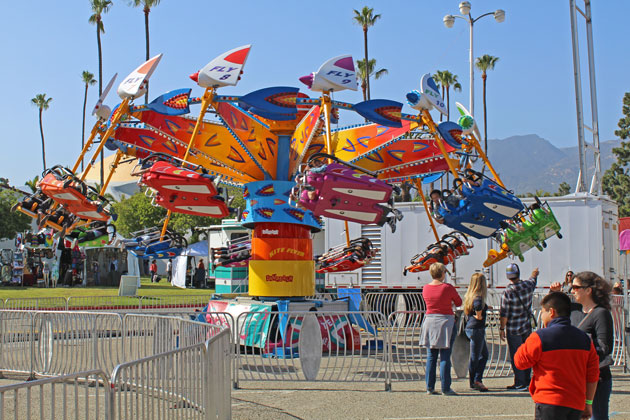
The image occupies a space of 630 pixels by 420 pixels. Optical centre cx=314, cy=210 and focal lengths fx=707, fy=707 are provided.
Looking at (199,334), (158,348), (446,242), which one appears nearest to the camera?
(199,334)

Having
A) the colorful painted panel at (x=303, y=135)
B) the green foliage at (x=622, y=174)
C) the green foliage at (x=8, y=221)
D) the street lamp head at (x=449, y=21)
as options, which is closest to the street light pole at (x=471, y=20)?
the street lamp head at (x=449, y=21)

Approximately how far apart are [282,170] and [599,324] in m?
9.11

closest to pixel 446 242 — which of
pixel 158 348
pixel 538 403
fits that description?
pixel 158 348

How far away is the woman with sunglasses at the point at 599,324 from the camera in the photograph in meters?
5.90

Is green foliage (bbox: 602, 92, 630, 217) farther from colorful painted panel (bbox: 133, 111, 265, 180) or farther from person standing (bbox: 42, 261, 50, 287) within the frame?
colorful painted panel (bbox: 133, 111, 265, 180)

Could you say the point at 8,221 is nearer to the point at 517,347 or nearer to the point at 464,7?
the point at 464,7

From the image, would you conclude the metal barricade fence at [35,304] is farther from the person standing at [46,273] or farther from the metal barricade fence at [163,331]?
the person standing at [46,273]

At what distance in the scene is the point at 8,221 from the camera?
46188 mm

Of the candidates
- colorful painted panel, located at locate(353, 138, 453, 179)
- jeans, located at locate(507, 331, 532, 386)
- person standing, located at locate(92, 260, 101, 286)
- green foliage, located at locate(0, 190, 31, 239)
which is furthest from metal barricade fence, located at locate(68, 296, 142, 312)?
green foliage, located at locate(0, 190, 31, 239)

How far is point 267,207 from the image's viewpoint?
14.1 metres

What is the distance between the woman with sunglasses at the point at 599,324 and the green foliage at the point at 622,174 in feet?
223

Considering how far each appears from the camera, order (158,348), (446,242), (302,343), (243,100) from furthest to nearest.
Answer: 1. (446,242)
2. (243,100)
3. (302,343)
4. (158,348)

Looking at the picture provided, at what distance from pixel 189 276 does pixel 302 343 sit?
30400 millimetres

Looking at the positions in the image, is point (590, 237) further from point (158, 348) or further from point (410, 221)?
point (158, 348)
